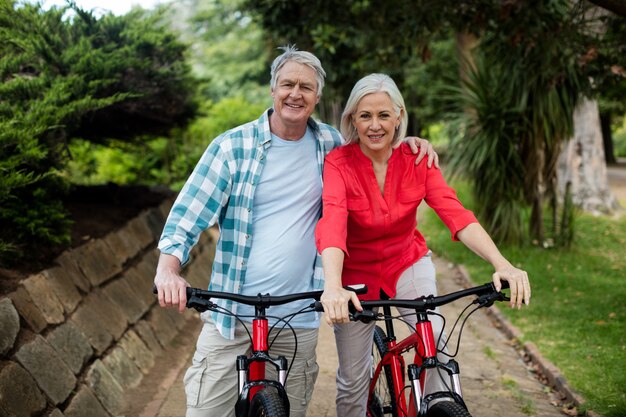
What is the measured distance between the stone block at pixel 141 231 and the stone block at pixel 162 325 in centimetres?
86

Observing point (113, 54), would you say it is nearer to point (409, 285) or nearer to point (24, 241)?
point (24, 241)

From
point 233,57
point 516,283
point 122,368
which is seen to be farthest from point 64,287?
point 233,57

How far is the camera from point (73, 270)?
5629 millimetres

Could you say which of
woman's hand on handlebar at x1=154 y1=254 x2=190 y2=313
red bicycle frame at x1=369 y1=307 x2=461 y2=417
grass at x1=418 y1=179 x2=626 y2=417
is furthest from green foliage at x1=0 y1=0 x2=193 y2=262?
grass at x1=418 y1=179 x2=626 y2=417

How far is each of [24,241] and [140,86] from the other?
2.26 m

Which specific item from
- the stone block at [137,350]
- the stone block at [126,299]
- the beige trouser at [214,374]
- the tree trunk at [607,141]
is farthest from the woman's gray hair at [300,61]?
the tree trunk at [607,141]

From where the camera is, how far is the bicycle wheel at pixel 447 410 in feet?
8.42

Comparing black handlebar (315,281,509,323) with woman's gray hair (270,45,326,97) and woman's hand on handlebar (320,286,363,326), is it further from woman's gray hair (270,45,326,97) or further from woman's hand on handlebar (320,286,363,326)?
woman's gray hair (270,45,326,97)

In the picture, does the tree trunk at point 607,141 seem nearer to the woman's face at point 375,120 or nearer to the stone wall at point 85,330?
the stone wall at point 85,330

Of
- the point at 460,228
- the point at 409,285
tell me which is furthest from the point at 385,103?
the point at 409,285

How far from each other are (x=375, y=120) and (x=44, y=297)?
2.90m

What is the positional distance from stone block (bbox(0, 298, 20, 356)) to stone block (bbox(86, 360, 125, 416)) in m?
0.71

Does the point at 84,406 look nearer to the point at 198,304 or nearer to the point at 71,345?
the point at 71,345

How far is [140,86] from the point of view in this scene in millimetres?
7098
